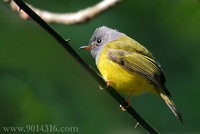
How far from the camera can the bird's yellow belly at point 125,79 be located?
371 centimetres

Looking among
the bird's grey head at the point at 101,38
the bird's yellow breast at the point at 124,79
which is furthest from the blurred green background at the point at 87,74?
the bird's yellow breast at the point at 124,79

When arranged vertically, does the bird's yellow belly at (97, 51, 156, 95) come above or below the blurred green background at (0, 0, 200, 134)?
below

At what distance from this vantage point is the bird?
12.2 ft

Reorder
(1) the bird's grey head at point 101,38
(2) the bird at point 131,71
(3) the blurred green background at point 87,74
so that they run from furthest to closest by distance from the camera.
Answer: (3) the blurred green background at point 87,74, (1) the bird's grey head at point 101,38, (2) the bird at point 131,71

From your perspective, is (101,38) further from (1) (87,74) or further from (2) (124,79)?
(1) (87,74)

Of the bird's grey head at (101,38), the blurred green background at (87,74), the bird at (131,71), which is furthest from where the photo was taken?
the blurred green background at (87,74)

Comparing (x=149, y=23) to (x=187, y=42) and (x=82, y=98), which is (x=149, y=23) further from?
(x=82, y=98)

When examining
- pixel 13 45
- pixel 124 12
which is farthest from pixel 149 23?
pixel 13 45

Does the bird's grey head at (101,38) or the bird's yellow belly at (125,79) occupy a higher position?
the bird's grey head at (101,38)

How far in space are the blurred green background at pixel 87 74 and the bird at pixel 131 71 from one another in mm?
1510

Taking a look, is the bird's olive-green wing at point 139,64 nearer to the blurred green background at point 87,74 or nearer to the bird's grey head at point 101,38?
the bird's grey head at point 101,38

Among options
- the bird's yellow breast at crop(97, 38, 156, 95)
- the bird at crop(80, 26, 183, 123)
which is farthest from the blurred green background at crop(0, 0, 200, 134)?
the bird's yellow breast at crop(97, 38, 156, 95)

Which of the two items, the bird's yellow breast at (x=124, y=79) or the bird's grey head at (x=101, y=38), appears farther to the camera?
the bird's grey head at (x=101, y=38)

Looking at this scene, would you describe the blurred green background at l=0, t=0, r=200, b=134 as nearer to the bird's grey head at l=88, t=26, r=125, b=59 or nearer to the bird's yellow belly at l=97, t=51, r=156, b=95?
the bird's grey head at l=88, t=26, r=125, b=59
